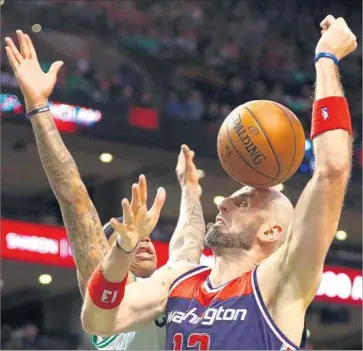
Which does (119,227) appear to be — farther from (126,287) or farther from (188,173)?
(188,173)

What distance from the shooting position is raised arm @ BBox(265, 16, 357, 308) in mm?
3059

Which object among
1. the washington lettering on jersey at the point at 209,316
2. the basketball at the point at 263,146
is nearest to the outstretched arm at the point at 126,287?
the washington lettering on jersey at the point at 209,316

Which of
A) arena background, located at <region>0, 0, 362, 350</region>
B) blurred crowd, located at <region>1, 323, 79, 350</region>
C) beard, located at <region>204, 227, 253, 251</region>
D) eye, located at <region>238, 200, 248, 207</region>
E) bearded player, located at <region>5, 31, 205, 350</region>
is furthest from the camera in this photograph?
arena background, located at <region>0, 0, 362, 350</region>

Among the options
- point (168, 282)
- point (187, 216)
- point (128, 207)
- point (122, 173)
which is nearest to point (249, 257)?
point (168, 282)

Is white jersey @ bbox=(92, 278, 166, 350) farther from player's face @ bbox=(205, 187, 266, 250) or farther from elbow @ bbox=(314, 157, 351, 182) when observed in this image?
elbow @ bbox=(314, 157, 351, 182)

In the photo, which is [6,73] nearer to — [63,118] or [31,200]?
[63,118]

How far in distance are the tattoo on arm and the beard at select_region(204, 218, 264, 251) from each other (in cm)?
58

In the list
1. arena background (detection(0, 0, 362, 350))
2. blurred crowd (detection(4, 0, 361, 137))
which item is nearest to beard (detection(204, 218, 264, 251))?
arena background (detection(0, 0, 362, 350))

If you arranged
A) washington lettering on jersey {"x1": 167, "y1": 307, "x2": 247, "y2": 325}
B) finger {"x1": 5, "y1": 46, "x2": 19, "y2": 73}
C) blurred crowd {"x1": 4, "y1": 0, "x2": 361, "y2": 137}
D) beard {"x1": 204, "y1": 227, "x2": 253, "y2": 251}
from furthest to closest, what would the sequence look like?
1. blurred crowd {"x1": 4, "y1": 0, "x2": 361, "y2": 137}
2. finger {"x1": 5, "y1": 46, "x2": 19, "y2": 73}
3. beard {"x1": 204, "y1": 227, "x2": 253, "y2": 251}
4. washington lettering on jersey {"x1": 167, "y1": 307, "x2": 247, "y2": 325}

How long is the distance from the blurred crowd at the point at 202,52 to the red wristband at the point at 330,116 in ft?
36.7

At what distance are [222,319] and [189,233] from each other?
1047mm

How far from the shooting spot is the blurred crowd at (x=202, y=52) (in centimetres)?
1505

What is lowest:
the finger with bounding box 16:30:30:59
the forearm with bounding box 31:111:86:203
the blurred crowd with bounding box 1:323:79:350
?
the forearm with bounding box 31:111:86:203

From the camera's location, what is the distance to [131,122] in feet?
47.5
